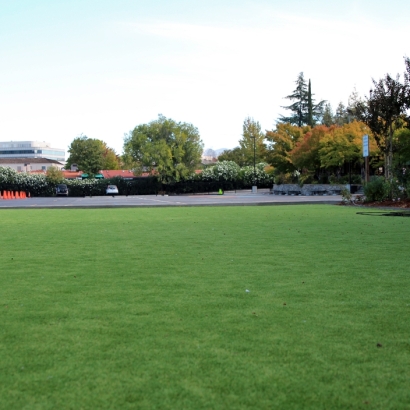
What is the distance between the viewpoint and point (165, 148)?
246 ft

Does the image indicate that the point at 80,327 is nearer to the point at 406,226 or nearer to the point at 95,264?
the point at 95,264

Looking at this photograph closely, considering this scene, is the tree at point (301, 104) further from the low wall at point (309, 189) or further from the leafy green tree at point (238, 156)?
the low wall at point (309, 189)

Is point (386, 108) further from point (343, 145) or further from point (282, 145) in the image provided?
point (282, 145)

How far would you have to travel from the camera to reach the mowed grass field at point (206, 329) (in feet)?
12.6

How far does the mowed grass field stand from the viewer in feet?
12.6

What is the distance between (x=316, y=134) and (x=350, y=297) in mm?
51490

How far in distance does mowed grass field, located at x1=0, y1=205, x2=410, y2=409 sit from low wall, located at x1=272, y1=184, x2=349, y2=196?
41606mm

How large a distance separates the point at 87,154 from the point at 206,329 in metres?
116

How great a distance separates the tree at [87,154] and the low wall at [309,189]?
63.6 meters

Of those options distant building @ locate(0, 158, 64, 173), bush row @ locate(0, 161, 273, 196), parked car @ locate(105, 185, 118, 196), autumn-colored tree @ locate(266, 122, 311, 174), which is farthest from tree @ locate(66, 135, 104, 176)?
autumn-colored tree @ locate(266, 122, 311, 174)

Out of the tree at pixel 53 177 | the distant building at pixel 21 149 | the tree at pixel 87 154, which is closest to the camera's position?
the tree at pixel 53 177

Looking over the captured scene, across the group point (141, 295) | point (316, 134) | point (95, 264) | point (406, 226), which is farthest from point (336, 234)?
point (316, 134)

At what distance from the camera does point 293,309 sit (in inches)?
239

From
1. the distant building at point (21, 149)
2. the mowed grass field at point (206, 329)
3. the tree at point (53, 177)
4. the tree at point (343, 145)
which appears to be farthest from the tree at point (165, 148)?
the distant building at point (21, 149)
